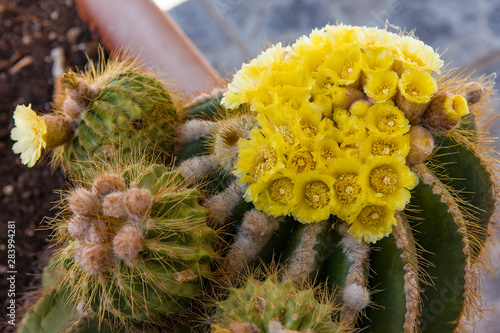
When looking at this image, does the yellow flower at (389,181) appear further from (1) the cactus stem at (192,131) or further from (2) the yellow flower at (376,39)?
(1) the cactus stem at (192,131)

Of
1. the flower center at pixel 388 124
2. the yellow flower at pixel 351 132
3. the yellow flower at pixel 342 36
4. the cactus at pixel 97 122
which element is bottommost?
the flower center at pixel 388 124

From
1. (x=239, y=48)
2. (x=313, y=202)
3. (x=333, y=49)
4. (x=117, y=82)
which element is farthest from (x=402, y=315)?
(x=239, y=48)

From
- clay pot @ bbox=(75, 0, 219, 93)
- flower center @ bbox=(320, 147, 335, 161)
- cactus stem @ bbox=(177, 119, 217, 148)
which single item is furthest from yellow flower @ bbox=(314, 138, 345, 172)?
clay pot @ bbox=(75, 0, 219, 93)

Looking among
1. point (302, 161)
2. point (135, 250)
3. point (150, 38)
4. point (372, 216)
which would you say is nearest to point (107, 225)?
point (135, 250)

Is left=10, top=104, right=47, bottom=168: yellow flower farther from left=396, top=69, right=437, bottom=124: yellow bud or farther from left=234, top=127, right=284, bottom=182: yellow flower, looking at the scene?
left=396, top=69, right=437, bottom=124: yellow bud

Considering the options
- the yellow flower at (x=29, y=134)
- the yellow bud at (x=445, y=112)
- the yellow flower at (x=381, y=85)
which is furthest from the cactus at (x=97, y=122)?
the yellow bud at (x=445, y=112)

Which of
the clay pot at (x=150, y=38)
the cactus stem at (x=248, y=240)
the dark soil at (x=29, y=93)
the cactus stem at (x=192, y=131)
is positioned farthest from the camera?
the clay pot at (x=150, y=38)

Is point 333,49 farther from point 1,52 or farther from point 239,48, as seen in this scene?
point 239,48
